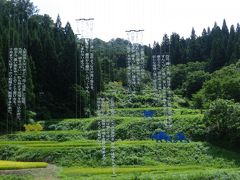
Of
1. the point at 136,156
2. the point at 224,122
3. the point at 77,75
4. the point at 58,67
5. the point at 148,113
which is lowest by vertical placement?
the point at 136,156

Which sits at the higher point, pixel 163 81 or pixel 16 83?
pixel 163 81

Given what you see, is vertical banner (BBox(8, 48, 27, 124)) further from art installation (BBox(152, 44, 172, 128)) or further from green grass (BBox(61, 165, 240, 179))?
green grass (BBox(61, 165, 240, 179))

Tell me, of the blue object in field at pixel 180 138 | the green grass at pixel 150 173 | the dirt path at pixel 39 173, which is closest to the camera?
the green grass at pixel 150 173

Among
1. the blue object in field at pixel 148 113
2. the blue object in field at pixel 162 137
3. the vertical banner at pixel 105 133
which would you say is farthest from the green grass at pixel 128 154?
the blue object in field at pixel 148 113

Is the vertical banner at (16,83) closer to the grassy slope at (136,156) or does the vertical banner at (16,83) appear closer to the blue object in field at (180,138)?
the grassy slope at (136,156)

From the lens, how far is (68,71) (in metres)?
65.5

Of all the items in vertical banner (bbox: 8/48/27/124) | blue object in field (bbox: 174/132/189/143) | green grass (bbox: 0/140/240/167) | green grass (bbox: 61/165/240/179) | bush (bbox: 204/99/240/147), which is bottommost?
green grass (bbox: 61/165/240/179)

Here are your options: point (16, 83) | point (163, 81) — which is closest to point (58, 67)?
point (163, 81)

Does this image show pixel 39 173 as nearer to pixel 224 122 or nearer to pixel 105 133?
pixel 105 133

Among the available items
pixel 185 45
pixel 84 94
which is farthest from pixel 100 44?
pixel 84 94

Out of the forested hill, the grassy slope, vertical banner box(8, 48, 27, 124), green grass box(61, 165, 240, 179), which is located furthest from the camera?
the forested hill

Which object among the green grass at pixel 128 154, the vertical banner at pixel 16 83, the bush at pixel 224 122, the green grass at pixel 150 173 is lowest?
the green grass at pixel 150 173

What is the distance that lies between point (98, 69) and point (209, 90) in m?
20.1

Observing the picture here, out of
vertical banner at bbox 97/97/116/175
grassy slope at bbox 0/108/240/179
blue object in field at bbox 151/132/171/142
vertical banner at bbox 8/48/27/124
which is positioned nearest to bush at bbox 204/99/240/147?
grassy slope at bbox 0/108/240/179
